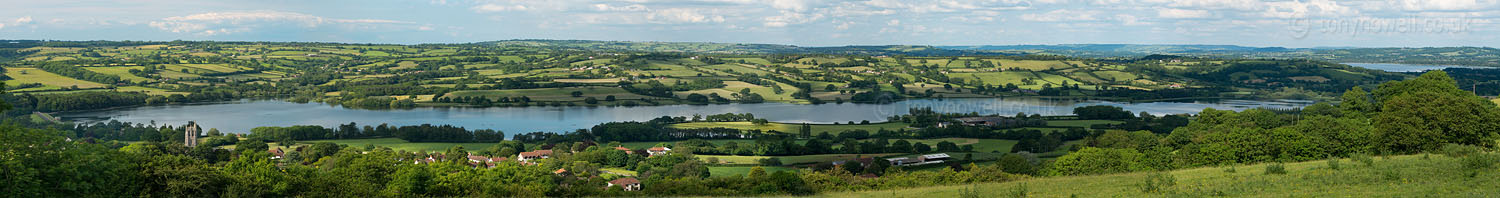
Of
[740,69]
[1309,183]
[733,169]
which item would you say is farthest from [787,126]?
[740,69]

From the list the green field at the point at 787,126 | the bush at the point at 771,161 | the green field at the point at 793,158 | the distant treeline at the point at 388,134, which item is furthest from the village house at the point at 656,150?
→ the distant treeline at the point at 388,134

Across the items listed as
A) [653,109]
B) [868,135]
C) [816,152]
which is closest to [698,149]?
[816,152]

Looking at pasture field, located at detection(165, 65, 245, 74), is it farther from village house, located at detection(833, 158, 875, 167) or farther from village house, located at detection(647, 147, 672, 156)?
village house, located at detection(833, 158, 875, 167)

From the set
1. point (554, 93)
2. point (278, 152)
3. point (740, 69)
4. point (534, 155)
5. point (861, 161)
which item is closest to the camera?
point (861, 161)

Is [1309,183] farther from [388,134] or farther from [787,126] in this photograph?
[388,134]

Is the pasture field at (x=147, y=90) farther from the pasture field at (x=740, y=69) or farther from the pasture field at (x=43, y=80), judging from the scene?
the pasture field at (x=740, y=69)

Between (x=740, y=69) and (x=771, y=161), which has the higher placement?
(x=740, y=69)
